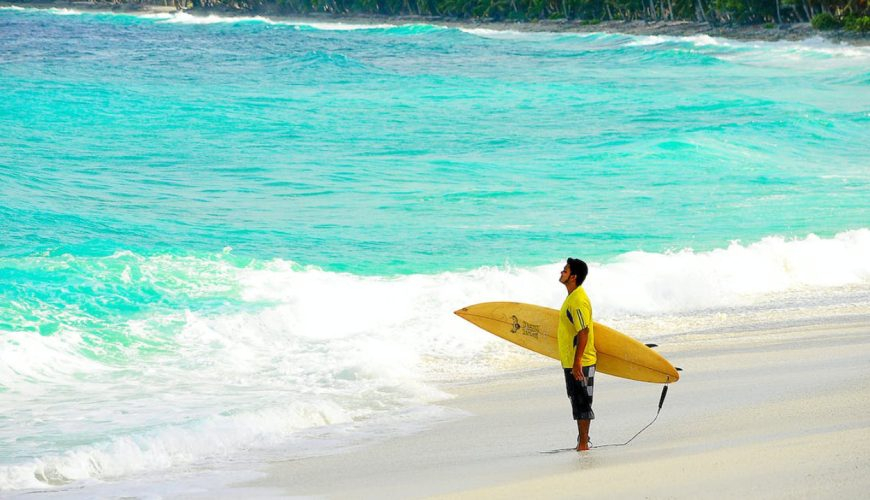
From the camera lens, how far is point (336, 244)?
643 inches

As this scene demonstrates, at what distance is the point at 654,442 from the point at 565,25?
322 ft

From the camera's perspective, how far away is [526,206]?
2022 cm

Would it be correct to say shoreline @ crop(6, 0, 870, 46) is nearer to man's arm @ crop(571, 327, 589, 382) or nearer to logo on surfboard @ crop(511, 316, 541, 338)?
logo on surfboard @ crop(511, 316, 541, 338)

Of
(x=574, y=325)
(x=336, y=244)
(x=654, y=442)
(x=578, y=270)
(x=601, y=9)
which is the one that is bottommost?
(x=336, y=244)

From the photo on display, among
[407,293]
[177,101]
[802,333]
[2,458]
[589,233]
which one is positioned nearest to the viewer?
[2,458]

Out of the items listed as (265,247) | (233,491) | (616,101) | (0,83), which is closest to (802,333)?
(233,491)

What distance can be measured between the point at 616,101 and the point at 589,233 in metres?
26.1

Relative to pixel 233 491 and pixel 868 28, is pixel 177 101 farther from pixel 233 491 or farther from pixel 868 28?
pixel 868 28

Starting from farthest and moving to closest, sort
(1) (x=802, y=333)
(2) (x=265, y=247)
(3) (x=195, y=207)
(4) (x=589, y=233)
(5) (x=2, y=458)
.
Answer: (3) (x=195, y=207)
(4) (x=589, y=233)
(2) (x=265, y=247)
(1) (x=802, y=333)
(5) (x=2, y=458)

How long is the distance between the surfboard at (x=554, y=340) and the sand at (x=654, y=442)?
0.38m

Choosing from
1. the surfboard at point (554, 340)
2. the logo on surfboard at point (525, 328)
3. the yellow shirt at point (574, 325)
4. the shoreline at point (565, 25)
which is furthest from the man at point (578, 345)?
the shoreline at point (565, 25)

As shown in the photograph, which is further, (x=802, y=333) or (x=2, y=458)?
(x=802, y=333)

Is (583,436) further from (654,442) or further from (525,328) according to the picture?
(525,328)

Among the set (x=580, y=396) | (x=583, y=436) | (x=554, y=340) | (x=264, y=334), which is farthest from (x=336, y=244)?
(x=580, y=396)
